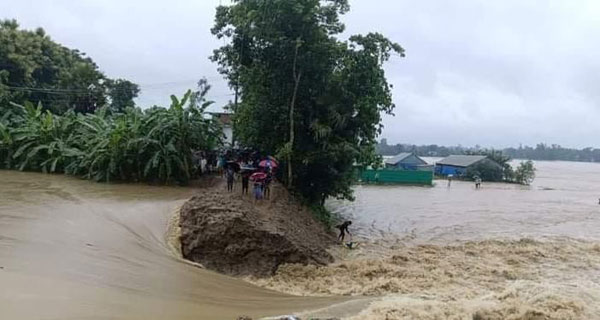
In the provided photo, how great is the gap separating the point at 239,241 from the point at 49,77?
93.6ft

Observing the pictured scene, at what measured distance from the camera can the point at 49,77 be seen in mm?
32062

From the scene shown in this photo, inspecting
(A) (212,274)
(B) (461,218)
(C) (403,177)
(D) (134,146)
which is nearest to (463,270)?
(A) (212,274)

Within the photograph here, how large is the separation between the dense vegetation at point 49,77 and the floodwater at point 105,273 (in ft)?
60.7

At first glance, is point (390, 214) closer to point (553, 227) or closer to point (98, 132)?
point (553, 227)

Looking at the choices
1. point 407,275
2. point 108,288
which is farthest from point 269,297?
point 407,275

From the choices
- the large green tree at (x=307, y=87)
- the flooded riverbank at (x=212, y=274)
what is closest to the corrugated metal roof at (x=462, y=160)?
the flooded riverbank at (x=212, y=274)

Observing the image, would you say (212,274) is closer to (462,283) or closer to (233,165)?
(462,283)

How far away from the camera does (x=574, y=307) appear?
7.68 metres

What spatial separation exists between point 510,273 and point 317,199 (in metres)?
6.74

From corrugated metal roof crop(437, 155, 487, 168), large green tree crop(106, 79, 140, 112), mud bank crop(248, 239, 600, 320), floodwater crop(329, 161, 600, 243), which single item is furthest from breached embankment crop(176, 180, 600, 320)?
corrugated metal roof crop(437, 155, 487, 168)

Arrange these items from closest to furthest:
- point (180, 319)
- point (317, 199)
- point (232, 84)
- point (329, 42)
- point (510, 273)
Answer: point (180, 319) → point (510, 273) → point (329, 42) → point (317, 199) → point (232, 84)

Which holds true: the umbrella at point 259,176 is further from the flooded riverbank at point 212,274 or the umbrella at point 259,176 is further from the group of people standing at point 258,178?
the flooded riverbank at point 212,274

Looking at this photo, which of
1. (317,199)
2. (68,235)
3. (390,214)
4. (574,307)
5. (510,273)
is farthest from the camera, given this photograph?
(390,214)

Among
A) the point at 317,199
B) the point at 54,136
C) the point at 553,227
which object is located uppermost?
Result: the point at 54,136
